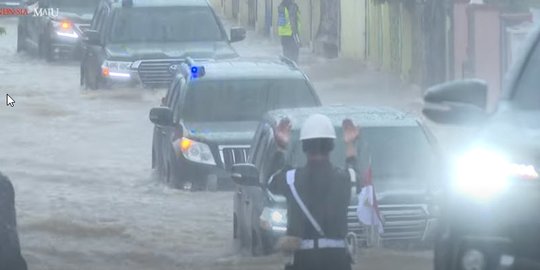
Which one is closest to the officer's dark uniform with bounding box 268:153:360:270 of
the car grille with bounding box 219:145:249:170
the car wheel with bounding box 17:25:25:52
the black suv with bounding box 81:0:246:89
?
the car grille with bounding box 219:145:249:170

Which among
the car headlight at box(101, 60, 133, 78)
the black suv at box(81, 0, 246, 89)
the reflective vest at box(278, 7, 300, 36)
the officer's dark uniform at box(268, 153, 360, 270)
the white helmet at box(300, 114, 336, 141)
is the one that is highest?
the white helmet at box(300, 114, 336, 141)

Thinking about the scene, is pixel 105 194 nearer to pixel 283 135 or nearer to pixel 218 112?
pixel 218 112

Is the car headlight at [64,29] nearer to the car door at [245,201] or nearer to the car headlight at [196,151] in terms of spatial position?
the car headlight at [196,151]

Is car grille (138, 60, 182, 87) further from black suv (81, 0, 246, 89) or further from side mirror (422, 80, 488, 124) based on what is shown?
side mirror (422, 80, 488, 124)

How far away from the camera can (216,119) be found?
784 inches

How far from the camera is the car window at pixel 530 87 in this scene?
9.27 m

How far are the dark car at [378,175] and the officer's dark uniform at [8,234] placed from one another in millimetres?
2368

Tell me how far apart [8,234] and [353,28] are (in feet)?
90.1

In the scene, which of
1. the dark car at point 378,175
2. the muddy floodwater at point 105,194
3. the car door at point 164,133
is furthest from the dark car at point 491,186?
the car door at point 164,133

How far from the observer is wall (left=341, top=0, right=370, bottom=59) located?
37.4 m

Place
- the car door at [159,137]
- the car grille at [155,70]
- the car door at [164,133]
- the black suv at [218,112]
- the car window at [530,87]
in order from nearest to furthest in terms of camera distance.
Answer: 1. the car window at [530,87]
2. the black suv at [218,112]
3. the car door at [164,133]
4. the car door at [159,137]
5. the car grille at [155,70]

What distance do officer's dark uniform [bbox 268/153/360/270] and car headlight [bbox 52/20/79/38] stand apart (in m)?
29.8

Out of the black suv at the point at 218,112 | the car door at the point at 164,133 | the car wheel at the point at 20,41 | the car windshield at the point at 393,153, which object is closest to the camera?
the car windshield at the point at 393,153

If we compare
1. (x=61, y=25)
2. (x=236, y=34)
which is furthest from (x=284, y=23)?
(x=236, y=34)
